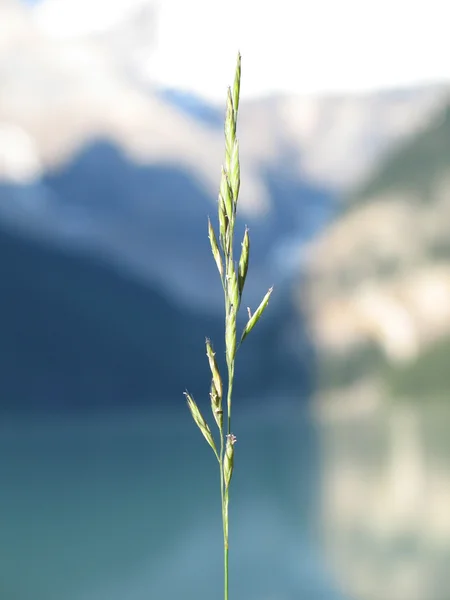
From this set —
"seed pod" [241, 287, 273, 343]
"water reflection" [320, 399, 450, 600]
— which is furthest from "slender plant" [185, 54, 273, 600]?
"water reflection" [320, 399, 450, 600]

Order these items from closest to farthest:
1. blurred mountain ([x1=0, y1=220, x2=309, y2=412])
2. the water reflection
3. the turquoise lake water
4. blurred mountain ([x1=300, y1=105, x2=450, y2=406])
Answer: the water reflection, the turquoise lake water, blurred mountain ([x1=0, y1=220, x2=309, y2=412]), blurred mountain ([x1=300, y1=105, x2=450, y2=406])

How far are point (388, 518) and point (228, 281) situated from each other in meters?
5.49

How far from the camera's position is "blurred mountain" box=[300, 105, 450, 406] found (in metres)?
19.2

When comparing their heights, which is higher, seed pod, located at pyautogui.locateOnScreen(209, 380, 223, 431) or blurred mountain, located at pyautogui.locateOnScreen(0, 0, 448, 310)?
blurred mountain, located at pyautogui.locateOnScreen(0, 0, 448, 310)

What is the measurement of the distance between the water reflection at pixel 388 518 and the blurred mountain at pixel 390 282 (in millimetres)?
9093

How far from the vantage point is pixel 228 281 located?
0.42 meters

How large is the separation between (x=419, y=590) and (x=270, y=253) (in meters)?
16.0

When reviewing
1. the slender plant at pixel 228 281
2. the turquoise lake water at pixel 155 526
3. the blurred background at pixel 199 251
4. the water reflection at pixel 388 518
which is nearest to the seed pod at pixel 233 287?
the slender plant at pixel 228 281

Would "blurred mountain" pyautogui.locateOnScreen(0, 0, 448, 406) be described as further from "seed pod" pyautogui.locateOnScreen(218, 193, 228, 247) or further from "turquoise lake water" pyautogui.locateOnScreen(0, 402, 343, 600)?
"seed pod" pyautogui.locateOnScreen(218, 193, 228, 247)

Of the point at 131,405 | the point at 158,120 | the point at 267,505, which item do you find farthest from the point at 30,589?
the point at 158,120

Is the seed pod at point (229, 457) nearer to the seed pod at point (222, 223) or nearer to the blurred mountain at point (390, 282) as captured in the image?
the seed pod at point (222, 223)

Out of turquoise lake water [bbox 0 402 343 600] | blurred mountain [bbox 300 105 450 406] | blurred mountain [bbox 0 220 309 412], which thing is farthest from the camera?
blurred mountain [bbox 300 105 450 406]

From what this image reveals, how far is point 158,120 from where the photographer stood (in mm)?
20719

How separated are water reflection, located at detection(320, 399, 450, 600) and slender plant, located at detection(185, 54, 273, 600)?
12.4 ft
